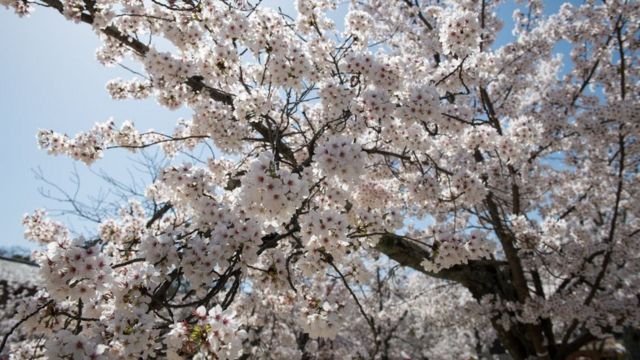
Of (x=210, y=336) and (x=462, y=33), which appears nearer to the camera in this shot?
(x=210, y=336)

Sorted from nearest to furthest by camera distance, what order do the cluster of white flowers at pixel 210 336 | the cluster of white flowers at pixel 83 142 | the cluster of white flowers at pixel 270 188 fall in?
the cluster of white flowers at pixel 210 336 → the cluster of white flowers at pixel 270 188 → the cluster of white flowers at pixel 83 142

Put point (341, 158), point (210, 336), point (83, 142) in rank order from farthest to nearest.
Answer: point (83, 142), point (341, 158), point (210, 336)

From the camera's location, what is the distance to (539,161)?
934 cm

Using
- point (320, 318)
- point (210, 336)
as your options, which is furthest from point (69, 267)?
point (320, 318)

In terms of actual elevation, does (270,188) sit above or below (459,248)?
below

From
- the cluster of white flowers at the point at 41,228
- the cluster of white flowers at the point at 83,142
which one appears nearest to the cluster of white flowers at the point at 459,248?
the cluster of white flowers at the point at 83,142

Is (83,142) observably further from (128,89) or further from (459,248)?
(459,248)

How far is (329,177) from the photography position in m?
3.13

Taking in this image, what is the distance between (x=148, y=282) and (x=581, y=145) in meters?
Answer: 9.68

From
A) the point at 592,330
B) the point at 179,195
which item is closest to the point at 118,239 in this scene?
the point at 179,195

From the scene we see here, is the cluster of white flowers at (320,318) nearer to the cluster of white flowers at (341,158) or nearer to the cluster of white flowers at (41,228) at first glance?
the cluster of white flowers at (341,158)

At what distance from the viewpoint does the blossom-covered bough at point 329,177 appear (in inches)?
105

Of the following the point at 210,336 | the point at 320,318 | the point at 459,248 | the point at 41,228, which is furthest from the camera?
the point at 41,228

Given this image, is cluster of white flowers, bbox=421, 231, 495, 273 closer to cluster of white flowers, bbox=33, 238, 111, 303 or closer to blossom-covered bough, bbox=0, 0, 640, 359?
blossom-covered bough, bbox=0, 0, 640, 359
